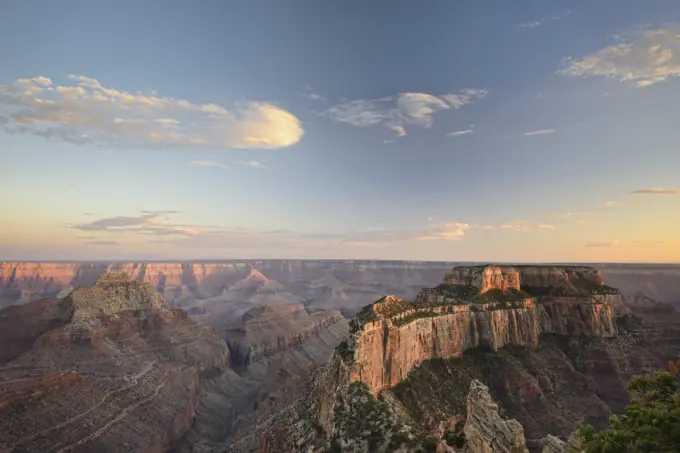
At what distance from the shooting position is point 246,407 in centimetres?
11838

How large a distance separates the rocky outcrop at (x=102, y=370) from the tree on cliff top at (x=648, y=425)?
3265 inches

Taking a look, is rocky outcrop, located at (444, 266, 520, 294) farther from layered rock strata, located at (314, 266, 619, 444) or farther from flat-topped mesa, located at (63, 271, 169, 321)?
flat-topped mesa, located at (63, 271, 169, 321)

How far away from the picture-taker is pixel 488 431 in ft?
104

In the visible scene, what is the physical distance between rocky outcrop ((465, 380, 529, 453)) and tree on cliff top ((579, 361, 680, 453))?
9760 mm

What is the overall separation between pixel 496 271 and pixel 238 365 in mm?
122451

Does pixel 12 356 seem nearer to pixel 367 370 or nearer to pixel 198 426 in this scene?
pixel 198 426

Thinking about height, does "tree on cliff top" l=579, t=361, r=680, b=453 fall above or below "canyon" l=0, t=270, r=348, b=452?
above

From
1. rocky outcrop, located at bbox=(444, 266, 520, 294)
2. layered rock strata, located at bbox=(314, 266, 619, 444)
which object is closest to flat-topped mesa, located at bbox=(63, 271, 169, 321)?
layered rock strata, located at bbox=(314, 266, 619, 444)

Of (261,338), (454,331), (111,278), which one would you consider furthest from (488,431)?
(261,338)

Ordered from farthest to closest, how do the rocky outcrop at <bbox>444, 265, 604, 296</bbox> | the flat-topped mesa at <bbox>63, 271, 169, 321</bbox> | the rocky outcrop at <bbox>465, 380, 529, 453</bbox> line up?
the flat-topped mesa at <bbox>63, 271, 169, 321</bbox> → the rocky outcrop at <bbox>444, 265, 604, 296</bbox> → the rocky outcrop at <bbox>465, 380, 529, 453</bbox>

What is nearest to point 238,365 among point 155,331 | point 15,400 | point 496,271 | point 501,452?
point 155,331

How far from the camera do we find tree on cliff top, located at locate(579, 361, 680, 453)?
17.3 metres

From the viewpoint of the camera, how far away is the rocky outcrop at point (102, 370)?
7244 cm

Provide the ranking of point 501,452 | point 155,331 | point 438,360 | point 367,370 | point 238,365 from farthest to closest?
point 238,365
point 155,331
point 438,360
point 367,370
point 501,452
